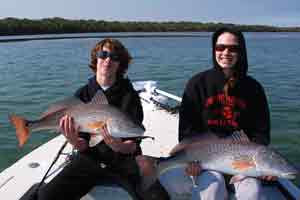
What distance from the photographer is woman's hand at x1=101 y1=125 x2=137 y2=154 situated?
3.27 meters

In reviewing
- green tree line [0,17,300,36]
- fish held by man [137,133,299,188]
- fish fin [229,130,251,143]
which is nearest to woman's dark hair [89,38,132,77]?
fish held by man [137,133,299,188]

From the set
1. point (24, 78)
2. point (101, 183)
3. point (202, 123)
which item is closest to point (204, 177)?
point (202, 123)

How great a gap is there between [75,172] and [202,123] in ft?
4.41

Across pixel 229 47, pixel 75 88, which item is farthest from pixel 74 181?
pixel 75 88

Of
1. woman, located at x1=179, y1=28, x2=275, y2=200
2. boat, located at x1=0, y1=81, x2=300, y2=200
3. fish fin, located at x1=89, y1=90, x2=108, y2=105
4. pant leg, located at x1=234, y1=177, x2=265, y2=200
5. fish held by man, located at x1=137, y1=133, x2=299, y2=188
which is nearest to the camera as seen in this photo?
fish held by man, located at x1=137, y1=133, x2=299, y2=188

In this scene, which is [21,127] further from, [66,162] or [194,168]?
[194,168]

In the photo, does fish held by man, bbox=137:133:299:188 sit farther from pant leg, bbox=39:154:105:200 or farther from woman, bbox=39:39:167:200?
pant leg, bbox=39:154:105:200

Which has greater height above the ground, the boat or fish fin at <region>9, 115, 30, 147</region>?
fish fin at <region>9, 115, 30, 147</region>

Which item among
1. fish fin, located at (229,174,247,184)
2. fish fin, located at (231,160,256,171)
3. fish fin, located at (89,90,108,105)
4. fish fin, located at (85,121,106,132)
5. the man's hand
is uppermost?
fish fin, located at (89,90,108,105)

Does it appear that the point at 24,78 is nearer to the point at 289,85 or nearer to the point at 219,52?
the point at 289,85

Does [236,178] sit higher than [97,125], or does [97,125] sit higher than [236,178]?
[97,125]

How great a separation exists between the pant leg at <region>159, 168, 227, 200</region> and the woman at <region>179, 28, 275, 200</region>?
39cm

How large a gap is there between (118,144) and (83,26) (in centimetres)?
8370

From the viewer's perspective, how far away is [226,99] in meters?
3.75
